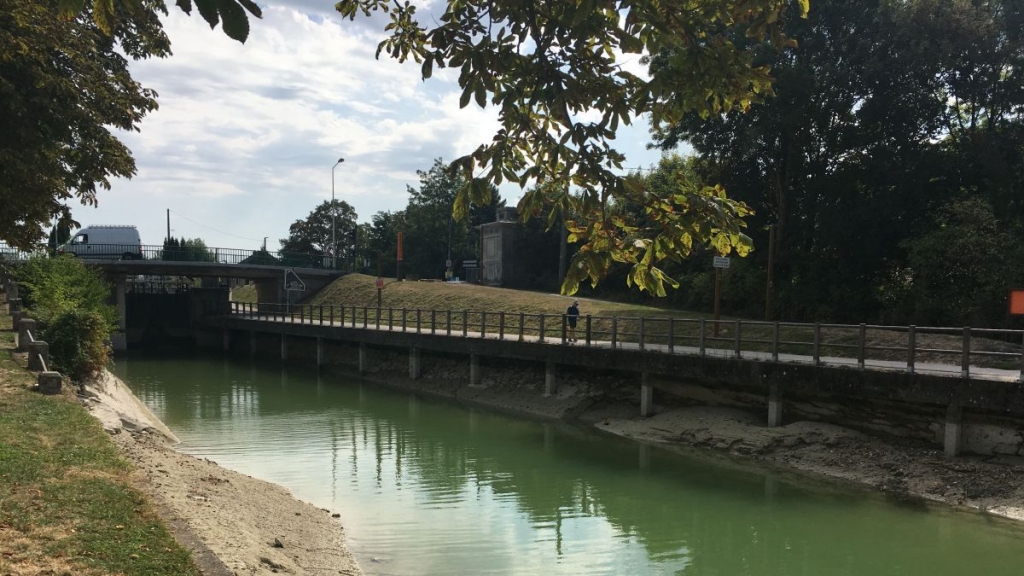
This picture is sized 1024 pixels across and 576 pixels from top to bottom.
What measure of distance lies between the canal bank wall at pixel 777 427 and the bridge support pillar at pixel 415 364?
917mm

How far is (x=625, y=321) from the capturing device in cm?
2845

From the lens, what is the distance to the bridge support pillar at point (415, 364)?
29.0 metres

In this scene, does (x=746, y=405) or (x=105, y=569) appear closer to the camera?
(x=105, y=569)

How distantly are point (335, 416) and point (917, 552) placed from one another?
1658cm

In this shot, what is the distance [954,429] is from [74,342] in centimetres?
1772

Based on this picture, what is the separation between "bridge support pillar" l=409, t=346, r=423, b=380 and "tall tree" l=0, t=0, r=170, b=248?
15.1m

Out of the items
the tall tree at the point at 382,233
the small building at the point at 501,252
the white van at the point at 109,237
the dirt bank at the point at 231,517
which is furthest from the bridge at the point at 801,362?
the tall tree at the point at 382,233

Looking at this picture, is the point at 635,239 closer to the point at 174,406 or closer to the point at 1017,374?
the point at 1017,374

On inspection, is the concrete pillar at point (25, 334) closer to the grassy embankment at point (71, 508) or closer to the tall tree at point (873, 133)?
the grassy embankment at point (71, 508)

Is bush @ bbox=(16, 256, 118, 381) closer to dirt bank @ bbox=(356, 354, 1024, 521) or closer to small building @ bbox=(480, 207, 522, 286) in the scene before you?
dirt bank @ bbox=(356, 354, 1024, 521)

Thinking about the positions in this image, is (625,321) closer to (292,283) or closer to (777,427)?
(777,427)

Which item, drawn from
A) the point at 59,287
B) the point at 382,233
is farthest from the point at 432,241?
the point at 59,287

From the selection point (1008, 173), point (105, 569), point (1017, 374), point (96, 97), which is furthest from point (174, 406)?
point (1008, 173)

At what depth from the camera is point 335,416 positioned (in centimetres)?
2250
